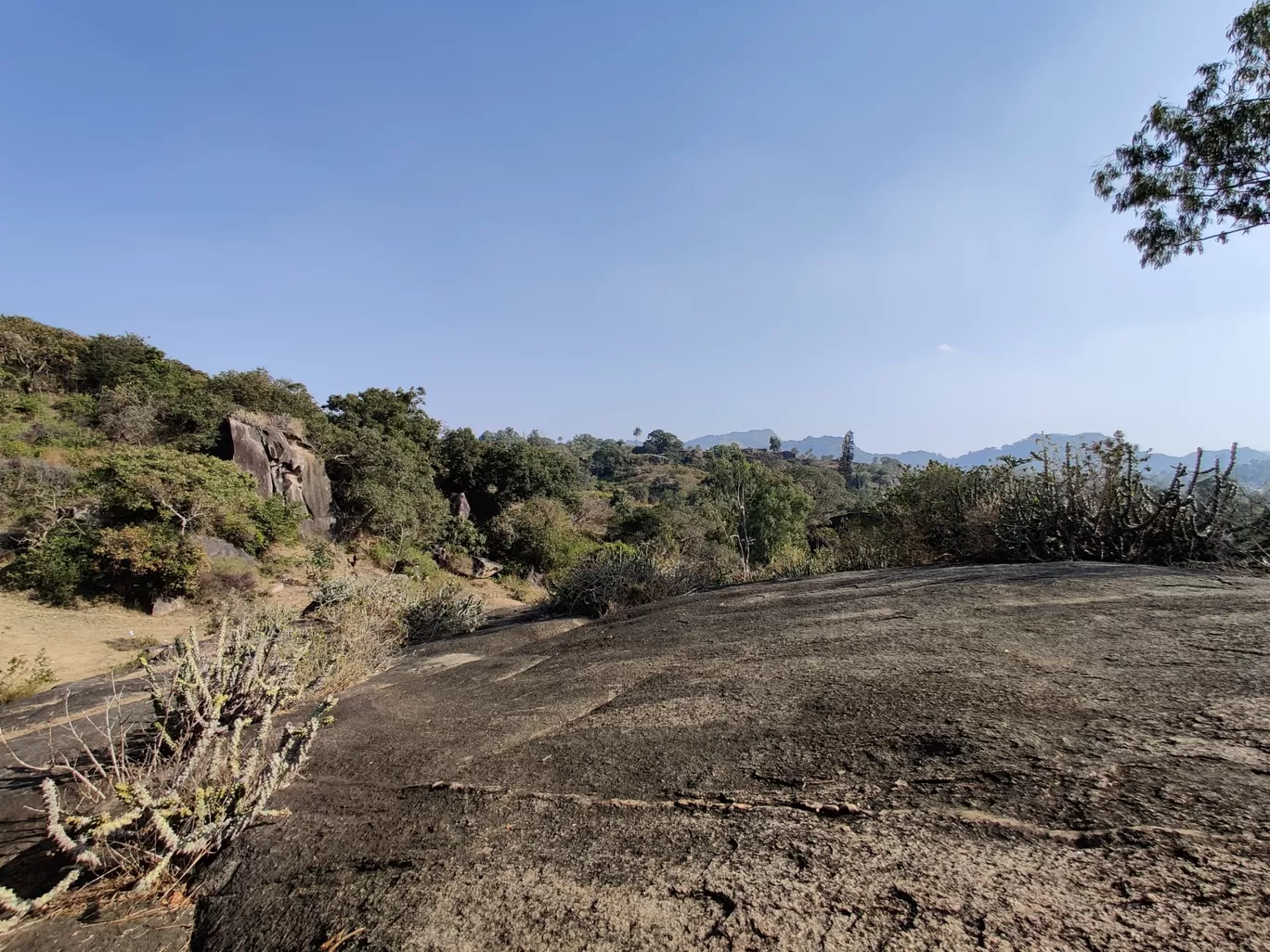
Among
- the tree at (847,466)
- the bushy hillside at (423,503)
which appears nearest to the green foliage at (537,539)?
the bushy hillside at (423,503)

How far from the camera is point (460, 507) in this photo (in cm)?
2978

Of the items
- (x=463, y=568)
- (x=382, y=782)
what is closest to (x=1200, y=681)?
(x=382, y=782)

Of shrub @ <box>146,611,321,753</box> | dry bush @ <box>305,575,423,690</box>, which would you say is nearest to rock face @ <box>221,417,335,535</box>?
dry bush @ <box>305,575,423,690</box>

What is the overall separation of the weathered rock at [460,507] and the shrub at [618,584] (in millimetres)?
21453

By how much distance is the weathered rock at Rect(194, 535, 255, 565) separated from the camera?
16.2 meters

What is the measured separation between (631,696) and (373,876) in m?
1.65

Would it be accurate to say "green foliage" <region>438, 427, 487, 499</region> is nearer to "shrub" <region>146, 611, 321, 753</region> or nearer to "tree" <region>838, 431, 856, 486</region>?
"shrub" <region>146, 611, 321, 753</region>

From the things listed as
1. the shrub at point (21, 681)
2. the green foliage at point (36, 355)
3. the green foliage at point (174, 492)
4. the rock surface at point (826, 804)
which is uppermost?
the green foliage at point (36, 355)

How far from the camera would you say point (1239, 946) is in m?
1.18

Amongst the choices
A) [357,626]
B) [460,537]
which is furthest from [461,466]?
[357,626]

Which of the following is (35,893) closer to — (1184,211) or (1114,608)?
(1114,608)

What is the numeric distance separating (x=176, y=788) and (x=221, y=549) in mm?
17652

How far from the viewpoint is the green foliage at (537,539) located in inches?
1035

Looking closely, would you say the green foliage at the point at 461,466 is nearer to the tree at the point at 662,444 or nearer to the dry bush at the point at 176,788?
the dry bush at the point at 176,788
